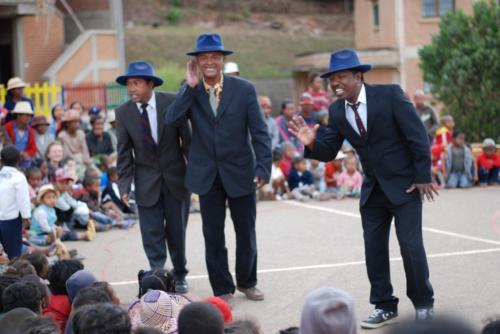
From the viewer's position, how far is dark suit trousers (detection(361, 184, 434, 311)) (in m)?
7.16

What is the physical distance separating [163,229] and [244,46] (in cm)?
3640

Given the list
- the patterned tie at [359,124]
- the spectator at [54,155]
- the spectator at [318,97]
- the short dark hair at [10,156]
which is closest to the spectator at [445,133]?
the spectator at [318,97]

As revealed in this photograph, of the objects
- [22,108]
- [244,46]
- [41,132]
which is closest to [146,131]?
[22,108]

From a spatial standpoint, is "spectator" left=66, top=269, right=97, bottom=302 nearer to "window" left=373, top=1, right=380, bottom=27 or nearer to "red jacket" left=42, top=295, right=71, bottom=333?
"red jacket" left=42, top=295, right=71, bottom=333

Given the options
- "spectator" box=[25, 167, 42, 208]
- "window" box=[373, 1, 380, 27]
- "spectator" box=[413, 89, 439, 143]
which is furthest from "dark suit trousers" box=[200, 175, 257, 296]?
"window" box=[373, 1, 380, 27]

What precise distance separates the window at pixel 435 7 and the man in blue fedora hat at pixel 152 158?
2947cm

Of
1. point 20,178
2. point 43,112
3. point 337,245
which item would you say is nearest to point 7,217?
point 20,178

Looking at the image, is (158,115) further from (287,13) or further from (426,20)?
(287,13)

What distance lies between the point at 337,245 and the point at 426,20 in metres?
27.3

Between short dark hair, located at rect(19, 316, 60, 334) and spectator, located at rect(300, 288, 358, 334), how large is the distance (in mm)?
1351

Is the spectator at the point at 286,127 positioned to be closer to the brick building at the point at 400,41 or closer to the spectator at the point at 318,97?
the spectator at the point at 318,97

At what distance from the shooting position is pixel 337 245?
11055 millimetres

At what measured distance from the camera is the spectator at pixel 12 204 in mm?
10023

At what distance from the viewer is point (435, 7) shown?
36.8 m
